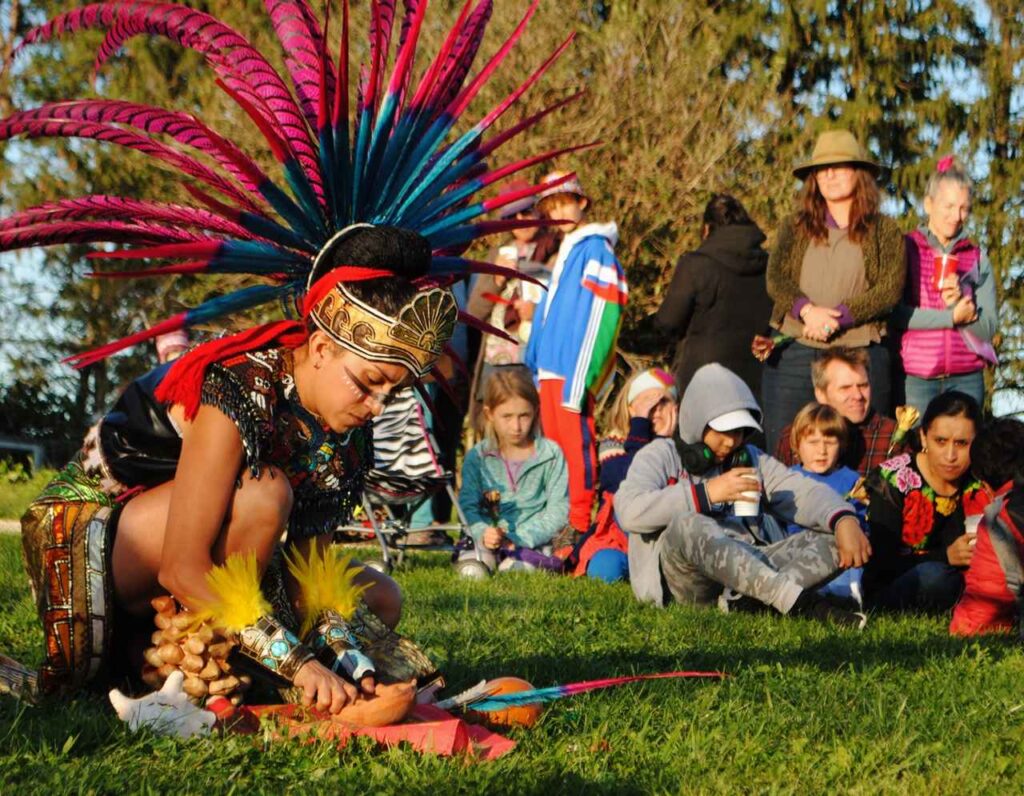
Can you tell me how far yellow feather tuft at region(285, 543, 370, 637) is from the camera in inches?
Result: 150

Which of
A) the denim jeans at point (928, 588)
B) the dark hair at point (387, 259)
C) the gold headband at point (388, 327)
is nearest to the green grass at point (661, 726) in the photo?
the denim jeans at point (928, 588)

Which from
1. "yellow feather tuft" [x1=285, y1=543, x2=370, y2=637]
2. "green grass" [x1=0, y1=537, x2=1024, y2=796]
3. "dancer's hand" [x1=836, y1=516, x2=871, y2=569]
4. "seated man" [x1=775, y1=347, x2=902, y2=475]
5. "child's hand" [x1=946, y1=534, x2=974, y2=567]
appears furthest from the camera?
"seated man" [x1=775, y1=347, x2=902, y2=475]

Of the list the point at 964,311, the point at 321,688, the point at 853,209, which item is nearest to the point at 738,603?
the point at 964,311

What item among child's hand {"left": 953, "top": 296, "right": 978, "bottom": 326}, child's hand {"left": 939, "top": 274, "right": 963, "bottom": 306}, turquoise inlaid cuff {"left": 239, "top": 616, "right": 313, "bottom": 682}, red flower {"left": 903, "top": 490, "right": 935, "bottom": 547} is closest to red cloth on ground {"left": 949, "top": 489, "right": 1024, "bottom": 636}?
red flower {"left": 903, "top": 490, "right": 935, "bottom": 547}

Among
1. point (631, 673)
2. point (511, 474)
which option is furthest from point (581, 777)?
point (511, 474)

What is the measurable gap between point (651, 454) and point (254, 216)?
3.61 metres

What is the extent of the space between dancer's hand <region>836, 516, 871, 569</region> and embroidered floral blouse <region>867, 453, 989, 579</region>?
116 cm

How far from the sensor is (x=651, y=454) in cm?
Answer: 696

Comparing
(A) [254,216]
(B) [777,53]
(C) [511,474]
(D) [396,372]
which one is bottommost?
(C) [511,474]

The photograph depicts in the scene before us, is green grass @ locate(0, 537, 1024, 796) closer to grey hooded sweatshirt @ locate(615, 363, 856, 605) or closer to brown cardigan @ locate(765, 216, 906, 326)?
grey hooded sweatshirt @ locate(615, 363, 856, 605)

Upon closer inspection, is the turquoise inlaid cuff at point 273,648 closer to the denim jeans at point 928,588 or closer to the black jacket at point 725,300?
the denim jeans at point 928,588

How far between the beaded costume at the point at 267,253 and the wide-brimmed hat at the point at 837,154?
13.6 ft

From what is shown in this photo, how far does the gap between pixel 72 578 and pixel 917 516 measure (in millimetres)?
4794

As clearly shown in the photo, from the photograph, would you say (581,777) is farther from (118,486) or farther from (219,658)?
(118,486)
